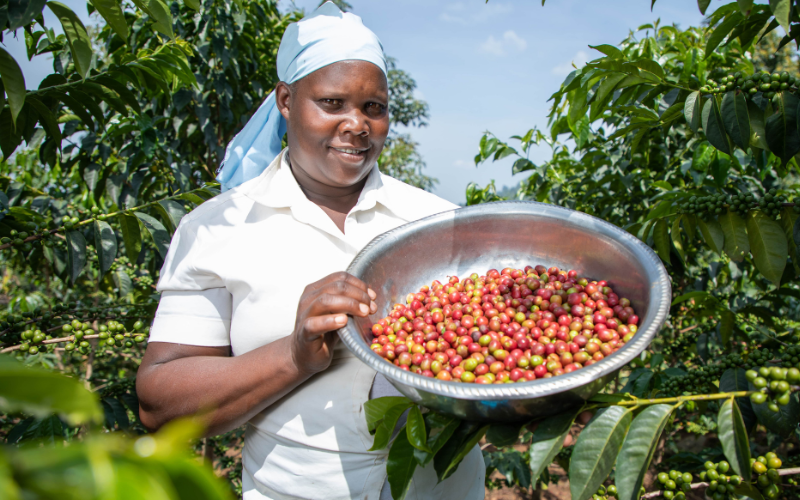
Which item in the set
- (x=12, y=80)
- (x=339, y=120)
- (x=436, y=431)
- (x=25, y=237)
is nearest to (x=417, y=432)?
(x=436, y=431)

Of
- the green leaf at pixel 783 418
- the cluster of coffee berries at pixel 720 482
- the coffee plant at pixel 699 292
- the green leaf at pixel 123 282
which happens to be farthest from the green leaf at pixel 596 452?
the green leaf at pixel 123 282

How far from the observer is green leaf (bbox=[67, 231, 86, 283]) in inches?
80.0

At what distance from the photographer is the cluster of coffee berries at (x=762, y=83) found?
5.45ft

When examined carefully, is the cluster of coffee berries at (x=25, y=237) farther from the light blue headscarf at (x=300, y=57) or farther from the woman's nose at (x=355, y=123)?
the woman's nose at (x=355, y=123)

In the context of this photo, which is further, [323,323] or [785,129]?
[785,129]

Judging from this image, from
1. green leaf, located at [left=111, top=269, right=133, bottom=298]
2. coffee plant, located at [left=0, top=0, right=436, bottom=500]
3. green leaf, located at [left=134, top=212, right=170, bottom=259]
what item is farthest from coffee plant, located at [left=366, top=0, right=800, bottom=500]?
green leaf, located at [left=111, top=269, right=133, bottom=298]

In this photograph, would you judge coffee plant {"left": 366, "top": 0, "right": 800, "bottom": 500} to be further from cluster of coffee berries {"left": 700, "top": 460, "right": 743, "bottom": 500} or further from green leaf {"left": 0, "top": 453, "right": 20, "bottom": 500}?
green leaf {"left": 0, "top": 453, "right": 20, "bottom": 500}

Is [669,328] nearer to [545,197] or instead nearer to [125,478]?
[545,197]

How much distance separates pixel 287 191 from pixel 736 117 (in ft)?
5.43

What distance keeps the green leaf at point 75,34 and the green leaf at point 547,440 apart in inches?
62.0

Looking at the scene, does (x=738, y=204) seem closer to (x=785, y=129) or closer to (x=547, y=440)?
(x=785, y=129)

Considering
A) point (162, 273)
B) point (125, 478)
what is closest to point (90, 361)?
point (162, 273)

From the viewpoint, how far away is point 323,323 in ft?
4.42

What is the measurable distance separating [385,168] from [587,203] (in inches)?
376
